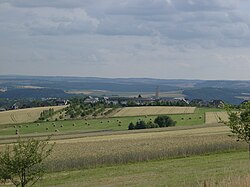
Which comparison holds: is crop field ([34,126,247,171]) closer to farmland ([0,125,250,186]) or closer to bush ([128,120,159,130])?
farmland ([0,125,250,186])

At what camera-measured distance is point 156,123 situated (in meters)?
94.0

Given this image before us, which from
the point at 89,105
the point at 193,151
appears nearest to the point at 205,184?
the point at 193,151

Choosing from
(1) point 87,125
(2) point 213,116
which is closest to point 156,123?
(2) point 213,116

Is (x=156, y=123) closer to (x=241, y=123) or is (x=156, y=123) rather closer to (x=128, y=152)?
(x=128, y=152)

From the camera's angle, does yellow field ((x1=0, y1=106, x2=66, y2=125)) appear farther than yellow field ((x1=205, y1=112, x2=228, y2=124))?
Yes

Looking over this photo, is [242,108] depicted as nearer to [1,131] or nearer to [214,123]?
[214,123]

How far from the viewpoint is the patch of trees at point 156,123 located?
90119 millimetres

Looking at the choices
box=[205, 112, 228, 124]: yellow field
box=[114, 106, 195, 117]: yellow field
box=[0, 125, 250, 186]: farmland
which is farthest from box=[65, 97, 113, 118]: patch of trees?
box=[0, 125, 250, 186]: farmland

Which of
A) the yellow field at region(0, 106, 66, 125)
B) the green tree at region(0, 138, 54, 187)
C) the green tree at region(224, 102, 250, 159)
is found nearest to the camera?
the green tree at region(224, 102, 250, 159)

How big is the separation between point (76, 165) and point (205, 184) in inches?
1277

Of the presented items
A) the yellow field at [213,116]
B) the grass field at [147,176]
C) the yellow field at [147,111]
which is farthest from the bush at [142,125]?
the grass field at [147,176]

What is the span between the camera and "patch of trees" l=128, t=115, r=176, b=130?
90119mm

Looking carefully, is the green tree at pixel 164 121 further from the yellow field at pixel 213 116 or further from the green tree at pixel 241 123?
the green tree at pixel 241 123

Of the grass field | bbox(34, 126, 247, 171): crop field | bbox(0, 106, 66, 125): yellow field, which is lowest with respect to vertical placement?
bbox(0, 106, 66, 125): yellow field
